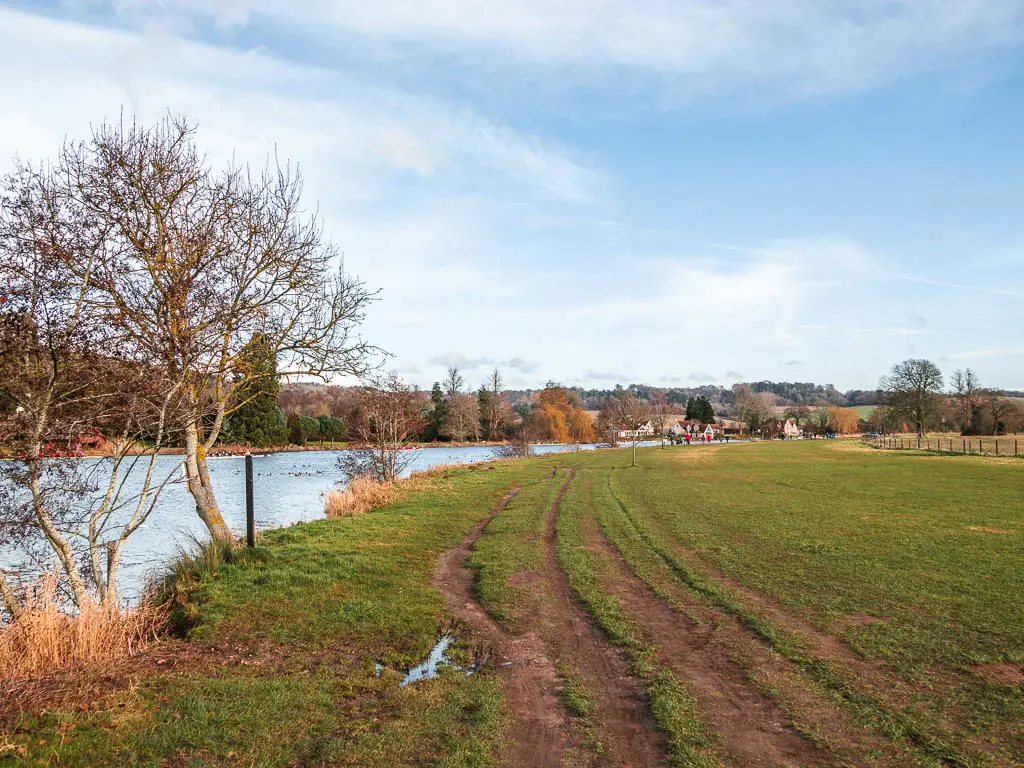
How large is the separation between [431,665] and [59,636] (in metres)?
3.56

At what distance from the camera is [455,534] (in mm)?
14141

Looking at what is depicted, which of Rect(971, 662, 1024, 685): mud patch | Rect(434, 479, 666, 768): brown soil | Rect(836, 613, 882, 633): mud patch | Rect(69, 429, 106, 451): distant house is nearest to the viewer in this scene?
Rect(434, 479, 666, 768): brown soil

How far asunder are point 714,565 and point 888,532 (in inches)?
213

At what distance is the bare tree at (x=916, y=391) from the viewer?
7756 centimetres

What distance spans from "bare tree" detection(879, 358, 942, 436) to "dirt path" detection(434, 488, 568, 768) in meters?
84.5

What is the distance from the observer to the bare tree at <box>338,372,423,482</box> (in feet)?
75.0

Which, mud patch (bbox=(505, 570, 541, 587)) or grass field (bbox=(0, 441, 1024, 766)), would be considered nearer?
grass field (bbox=(0, 441, 1024, 766))

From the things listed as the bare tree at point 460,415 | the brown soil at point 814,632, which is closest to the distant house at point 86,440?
the brown soil at point 814,632

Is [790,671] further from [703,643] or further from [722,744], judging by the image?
[722,744]

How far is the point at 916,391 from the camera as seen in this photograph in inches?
3063

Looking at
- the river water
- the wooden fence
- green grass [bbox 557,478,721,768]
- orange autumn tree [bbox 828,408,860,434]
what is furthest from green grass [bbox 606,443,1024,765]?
orange autumn tree [bbox 828,408,860,434]

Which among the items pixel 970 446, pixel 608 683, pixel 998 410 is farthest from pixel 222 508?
pixel 998 410

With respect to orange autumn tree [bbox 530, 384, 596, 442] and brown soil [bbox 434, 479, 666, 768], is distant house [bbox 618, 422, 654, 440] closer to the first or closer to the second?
orange autumn tree [bbox 530, 384, 596, 442]

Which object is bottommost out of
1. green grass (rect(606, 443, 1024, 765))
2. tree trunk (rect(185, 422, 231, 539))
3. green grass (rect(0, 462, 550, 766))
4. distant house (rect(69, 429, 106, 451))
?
green grass (rect(606, 443, 1024, 765))
